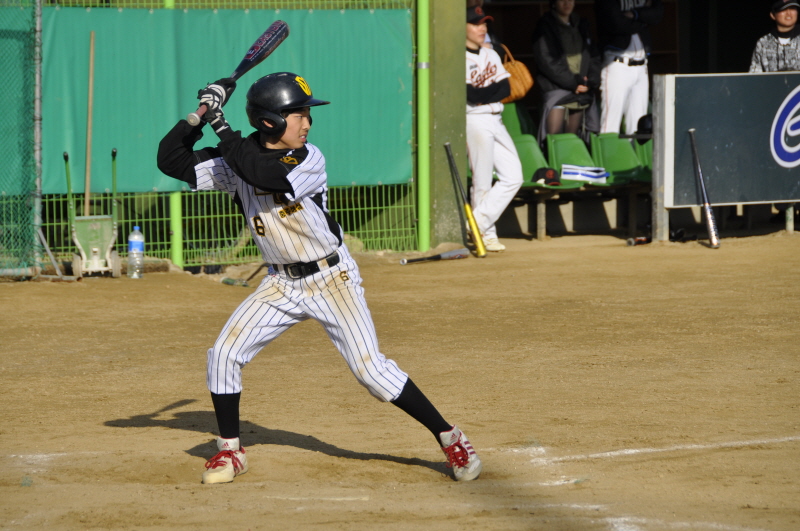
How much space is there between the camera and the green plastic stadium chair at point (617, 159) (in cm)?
1201

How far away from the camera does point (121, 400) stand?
5566 mm

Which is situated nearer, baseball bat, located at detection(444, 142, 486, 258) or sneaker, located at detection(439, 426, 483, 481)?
sneaker, located at detection(439, 426, 483, 481)

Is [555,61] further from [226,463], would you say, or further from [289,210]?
[226,463]

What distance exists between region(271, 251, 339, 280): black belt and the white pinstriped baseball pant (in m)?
0.02

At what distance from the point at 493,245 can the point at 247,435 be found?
6804mm

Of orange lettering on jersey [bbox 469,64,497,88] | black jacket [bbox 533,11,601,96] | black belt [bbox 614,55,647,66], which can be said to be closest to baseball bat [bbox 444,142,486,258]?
orange lettering on jersey [bbox 469,64,497,88]

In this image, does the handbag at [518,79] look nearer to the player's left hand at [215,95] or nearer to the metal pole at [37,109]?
the metal pole at [37,109]

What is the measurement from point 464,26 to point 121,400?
23.2 ft

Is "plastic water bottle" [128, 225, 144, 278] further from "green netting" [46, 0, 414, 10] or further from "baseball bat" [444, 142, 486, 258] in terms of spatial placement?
"baseball bat" [444, 142, 486, 258]

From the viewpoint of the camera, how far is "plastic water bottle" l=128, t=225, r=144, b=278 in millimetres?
9648

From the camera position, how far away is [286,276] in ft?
13.6

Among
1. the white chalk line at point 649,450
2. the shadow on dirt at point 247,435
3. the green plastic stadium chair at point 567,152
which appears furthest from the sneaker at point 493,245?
the white chalk line at point 649,450

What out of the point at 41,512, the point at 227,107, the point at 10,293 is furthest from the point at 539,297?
the point at 41,512

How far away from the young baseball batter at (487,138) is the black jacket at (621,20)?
1.72m
